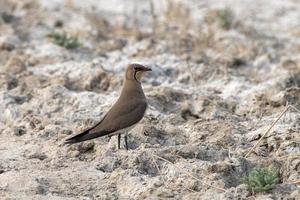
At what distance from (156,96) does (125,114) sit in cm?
128

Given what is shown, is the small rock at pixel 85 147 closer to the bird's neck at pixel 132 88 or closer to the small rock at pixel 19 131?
the bird's neck at pixel 132 88

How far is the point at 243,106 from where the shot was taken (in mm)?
7422

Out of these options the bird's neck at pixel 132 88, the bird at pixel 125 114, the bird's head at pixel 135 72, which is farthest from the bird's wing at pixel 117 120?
the bird's head at pixel 135 72

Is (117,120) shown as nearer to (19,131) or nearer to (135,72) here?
(135,72)

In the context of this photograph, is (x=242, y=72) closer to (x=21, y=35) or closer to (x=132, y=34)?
(x=132, y=34)

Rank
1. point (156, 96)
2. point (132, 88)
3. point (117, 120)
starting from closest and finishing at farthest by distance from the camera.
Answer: point (117, 120) → point (132, 88) → point (156, 96)

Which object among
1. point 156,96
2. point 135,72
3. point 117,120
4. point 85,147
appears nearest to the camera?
point 117,120

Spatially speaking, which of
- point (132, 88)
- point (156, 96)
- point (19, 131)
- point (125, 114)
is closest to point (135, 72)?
point (132, 88)

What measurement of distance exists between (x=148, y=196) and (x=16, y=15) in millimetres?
5597

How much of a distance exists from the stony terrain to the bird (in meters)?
0.21

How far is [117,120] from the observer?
621 cm

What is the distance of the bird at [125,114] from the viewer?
5970 mm

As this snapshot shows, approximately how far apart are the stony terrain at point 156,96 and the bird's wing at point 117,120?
0.21 m

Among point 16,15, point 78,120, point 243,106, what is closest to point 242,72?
point 243,106
